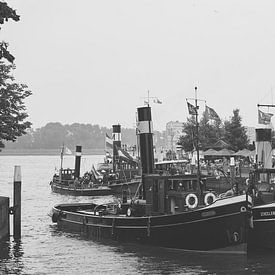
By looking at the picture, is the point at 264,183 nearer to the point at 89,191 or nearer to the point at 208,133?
the point at 89,191

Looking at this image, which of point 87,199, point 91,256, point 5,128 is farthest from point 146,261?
point 87,199

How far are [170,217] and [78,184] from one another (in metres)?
44.7

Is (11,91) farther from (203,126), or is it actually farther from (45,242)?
(203,126)

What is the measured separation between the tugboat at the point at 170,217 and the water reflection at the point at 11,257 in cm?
419

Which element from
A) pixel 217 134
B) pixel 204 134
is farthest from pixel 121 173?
pixel 217 134

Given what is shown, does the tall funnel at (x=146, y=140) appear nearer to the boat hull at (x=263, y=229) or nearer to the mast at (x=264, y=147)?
the boat hull at (x=263, y=229)

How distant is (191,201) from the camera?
3177 cm

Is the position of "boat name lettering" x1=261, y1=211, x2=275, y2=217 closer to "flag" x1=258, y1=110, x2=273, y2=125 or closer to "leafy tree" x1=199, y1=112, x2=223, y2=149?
"flag" x1=258, y1=110, x2=273, y2=125

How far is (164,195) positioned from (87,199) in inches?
1511

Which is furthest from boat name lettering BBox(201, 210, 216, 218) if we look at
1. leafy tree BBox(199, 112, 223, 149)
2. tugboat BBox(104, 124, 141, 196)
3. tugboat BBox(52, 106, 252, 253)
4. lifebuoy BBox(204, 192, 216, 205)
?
leafy tree BBox(199, 112, 223, 149)

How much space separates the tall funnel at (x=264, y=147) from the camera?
48.2m

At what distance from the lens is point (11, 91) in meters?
36.3

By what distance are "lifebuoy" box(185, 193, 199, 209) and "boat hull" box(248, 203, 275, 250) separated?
2785mm

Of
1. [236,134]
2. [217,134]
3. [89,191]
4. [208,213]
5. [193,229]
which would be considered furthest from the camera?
[217,134]
